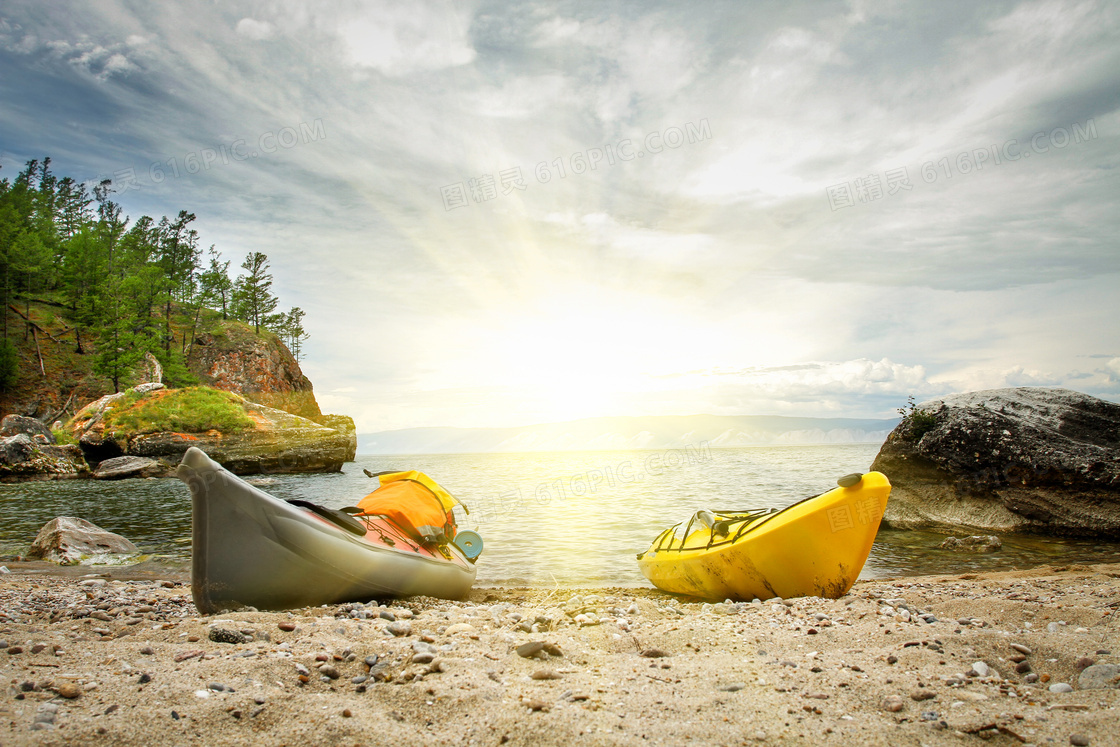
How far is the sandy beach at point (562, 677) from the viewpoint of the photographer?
246 centimetres

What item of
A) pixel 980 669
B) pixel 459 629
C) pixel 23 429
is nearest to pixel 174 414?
pixel 23 429

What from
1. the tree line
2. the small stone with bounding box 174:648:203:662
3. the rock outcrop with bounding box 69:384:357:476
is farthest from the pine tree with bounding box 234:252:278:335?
the small stone with bounding box 174:648:203:662

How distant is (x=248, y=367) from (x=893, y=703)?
64063mm

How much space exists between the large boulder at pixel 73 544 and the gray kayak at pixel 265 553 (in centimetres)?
657

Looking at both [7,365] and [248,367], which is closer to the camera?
[7,365]

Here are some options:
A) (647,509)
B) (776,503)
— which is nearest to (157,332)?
(647,509)

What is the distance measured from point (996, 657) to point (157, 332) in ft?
188

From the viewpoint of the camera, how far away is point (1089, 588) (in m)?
5.93

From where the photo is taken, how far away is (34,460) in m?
24.2

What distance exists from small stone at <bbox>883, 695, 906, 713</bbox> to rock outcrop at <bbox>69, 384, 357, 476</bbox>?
29560 millimetres

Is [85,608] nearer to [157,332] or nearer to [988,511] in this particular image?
[988,511]

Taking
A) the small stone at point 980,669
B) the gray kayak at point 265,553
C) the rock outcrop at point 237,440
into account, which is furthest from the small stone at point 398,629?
the rock outcrop at point 237,440

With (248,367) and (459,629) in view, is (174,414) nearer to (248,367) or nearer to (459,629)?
(248,367)

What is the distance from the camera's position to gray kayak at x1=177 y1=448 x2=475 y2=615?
455 centimetres
